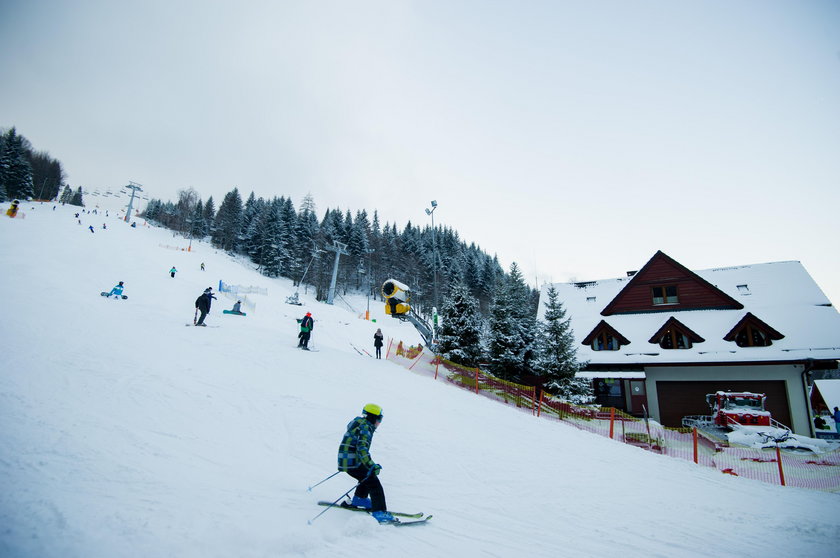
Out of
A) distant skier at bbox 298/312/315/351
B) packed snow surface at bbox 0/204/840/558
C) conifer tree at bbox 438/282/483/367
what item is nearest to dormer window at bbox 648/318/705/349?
conifer tree at bbox 438/282/483/367

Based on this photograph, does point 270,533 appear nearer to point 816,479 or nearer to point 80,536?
point 80,536

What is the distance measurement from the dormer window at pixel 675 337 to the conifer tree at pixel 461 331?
10625 millimetres

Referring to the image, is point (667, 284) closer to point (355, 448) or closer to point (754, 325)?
point (754, 325)

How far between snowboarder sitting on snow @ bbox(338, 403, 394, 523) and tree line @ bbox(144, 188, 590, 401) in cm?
1528

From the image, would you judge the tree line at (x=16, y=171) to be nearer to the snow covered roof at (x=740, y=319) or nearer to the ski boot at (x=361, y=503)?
the ski boot at (x=361, y=503)

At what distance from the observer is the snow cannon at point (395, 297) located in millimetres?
23241

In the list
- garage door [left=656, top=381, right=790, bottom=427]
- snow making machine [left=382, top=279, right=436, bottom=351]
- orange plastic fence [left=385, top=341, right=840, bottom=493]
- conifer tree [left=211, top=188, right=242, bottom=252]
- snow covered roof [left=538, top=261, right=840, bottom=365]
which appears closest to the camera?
orange plastic fence [left=385, top=341, right=840, bottom=493]

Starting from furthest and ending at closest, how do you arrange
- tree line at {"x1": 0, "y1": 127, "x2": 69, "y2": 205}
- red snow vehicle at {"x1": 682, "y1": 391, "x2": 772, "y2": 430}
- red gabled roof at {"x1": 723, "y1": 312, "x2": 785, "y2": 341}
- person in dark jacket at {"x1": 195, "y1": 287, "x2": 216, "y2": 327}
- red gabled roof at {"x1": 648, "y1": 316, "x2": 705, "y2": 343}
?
tree line at {"x1": 0, "y1": 127, "x2": 69, "y2": 205} < red gabled roof at {"x1": 648, "y1": 316, "x2": 705, "y2": 343} < red gabled roof at {"x1": 723, "y1": 312, "x2": 785, "y2": 341} < red snow vehicle at {"x1": 682, "y1": 391, "x2": 772, "y2": 430} < person in dark jacket at {"x1": 195, "y1": 287, "x2": 216, "y2": 327}

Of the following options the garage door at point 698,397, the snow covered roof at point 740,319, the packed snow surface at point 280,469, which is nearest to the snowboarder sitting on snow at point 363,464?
the packed snow surface at point 280,469

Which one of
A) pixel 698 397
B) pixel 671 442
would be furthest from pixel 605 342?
pixel 671 442

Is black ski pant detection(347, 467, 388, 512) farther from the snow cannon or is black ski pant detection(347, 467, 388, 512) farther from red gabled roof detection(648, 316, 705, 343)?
red gabled roof detection(648, 316, 705, 343)

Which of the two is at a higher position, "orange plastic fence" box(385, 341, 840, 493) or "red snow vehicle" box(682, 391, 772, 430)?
"red snow vehicle" box(682, 391, 772, 430)

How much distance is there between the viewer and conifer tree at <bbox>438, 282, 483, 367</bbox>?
852 inches

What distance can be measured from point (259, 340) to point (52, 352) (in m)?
6.83
